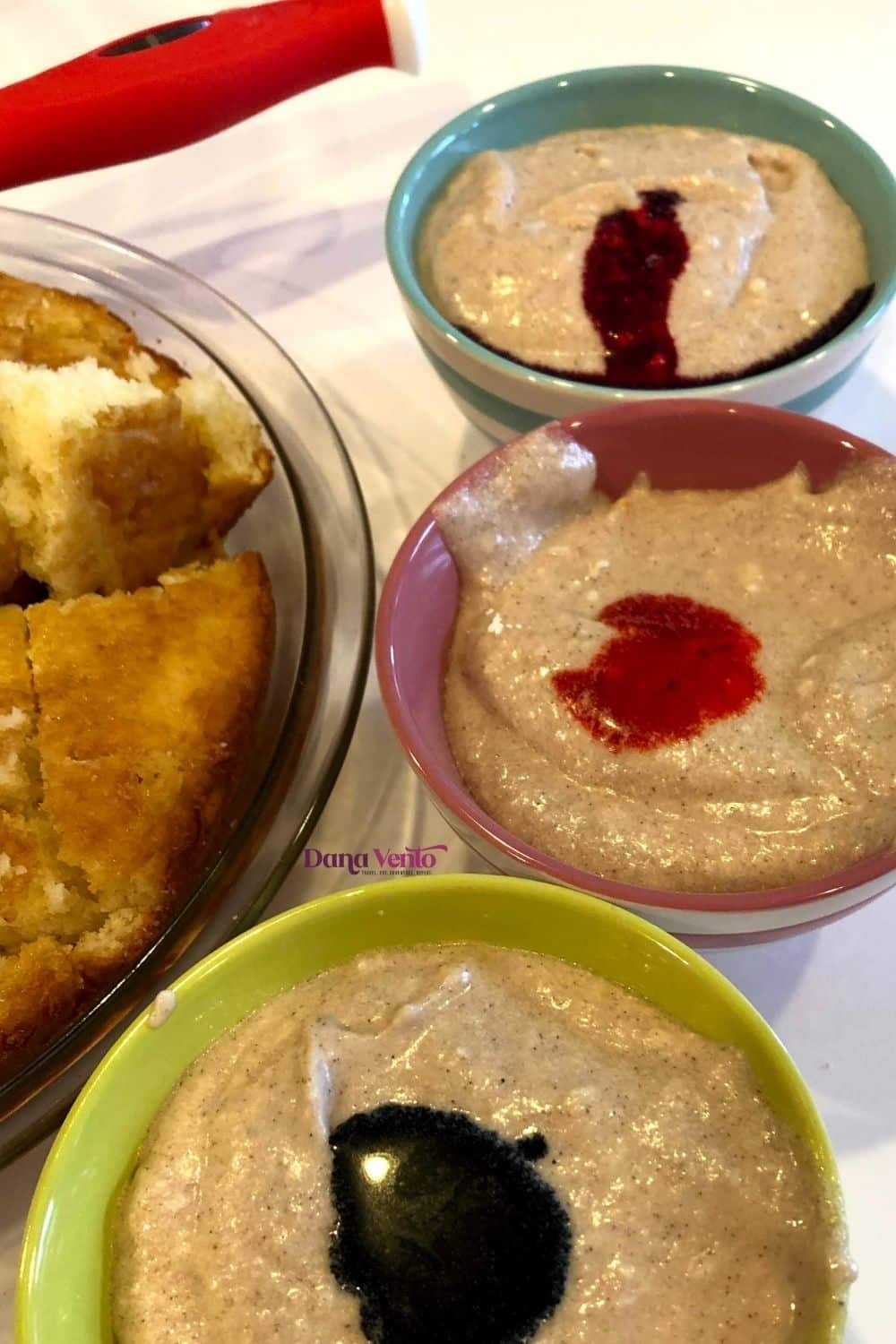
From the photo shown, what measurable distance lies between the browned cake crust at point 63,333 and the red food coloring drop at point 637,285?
540 millimetres

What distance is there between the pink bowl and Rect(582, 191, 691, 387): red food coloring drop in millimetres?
115

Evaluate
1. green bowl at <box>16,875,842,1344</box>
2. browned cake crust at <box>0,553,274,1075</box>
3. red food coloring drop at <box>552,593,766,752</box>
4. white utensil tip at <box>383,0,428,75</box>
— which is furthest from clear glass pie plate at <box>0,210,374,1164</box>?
white utensil tip at <box>383,0,428,75</box>

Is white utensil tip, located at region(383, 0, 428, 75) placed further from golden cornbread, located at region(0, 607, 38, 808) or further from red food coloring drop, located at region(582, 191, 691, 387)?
golden cornbread, located at region(0, 607, 38, 808)

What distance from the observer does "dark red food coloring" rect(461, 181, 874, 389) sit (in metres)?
1.30

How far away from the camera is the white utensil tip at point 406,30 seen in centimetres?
146

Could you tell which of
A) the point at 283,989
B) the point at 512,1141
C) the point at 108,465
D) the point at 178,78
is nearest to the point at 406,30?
the point at 178,78

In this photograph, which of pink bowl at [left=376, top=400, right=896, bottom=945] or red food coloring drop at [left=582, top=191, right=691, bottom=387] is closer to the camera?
pink bowl at [left=376, top=400, right=896, bottom=945]

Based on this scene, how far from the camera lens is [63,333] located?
1.40 m

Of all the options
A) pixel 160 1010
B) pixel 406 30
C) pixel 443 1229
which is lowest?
pixel 443 1229

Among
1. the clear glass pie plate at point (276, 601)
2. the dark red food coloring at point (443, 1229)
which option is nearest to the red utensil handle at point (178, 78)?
the clear glass pie plate at point (276, 601)

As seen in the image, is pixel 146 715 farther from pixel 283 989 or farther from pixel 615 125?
pixel 615 125

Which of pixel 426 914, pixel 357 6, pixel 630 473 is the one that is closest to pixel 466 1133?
pixel 426 914

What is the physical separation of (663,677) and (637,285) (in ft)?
1.84

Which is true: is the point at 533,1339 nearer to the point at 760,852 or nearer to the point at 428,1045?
the point at 428,1045
